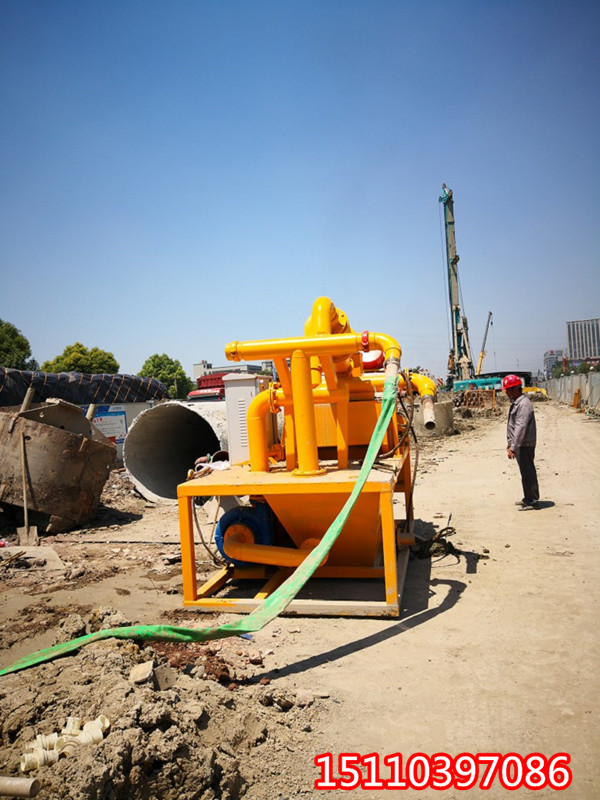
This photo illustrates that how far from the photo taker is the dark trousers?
7520 mm

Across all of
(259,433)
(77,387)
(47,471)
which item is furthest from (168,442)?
(259,433)

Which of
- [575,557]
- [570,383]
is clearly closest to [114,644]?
[575,557]

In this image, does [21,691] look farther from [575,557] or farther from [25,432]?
[25,432]

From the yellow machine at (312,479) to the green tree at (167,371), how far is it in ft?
139

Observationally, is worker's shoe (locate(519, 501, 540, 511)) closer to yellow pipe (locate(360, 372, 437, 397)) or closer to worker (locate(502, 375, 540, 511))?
worker (locate(502, 375, 540, 511))

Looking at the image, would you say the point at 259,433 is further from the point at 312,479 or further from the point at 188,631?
the point at 188,631

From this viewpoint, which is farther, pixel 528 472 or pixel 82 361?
pixel 82 361

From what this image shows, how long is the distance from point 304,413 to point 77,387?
37.6 feet

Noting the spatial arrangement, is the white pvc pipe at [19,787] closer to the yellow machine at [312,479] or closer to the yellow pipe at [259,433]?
the yellow machine at [312,479]

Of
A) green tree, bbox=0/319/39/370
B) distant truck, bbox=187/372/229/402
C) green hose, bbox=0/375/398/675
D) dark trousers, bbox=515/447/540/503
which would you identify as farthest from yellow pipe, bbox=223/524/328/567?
green tree, bbox=0/319/39/370

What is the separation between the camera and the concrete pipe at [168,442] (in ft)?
31.2

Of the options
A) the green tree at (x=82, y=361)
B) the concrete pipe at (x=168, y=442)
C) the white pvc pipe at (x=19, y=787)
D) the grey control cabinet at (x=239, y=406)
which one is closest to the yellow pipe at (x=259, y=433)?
the grey control cabinet at (x=239, y=406)

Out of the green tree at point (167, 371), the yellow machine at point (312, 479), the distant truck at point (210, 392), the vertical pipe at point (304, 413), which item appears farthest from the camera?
the green tree at point (167, 371)

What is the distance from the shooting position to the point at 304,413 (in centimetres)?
446
